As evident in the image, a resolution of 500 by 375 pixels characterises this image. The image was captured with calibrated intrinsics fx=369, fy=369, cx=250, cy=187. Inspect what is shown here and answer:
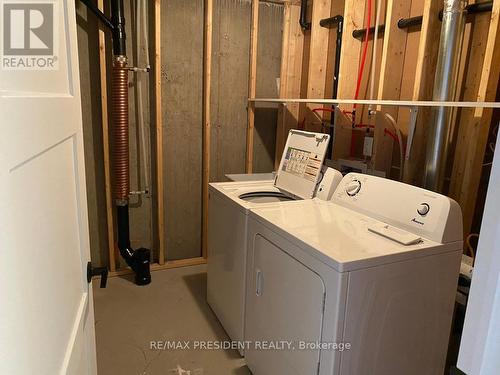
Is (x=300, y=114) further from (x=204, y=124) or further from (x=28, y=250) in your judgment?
(x=28, y=250)

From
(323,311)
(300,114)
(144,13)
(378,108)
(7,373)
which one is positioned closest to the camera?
(7,373)

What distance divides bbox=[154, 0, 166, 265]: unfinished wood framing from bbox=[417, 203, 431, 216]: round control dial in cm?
200

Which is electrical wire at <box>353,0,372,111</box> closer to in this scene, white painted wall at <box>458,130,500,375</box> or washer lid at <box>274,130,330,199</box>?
washer lid at <box>274,130,330,199</box>

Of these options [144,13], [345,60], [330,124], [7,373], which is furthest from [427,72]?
[7,373]

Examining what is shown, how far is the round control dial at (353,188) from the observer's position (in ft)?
6.27

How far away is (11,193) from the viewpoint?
0.50m

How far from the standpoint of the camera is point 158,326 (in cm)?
239

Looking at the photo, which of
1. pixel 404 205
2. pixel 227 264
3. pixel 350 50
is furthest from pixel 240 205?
pixel 350 50

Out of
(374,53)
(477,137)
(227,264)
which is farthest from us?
(374,53)

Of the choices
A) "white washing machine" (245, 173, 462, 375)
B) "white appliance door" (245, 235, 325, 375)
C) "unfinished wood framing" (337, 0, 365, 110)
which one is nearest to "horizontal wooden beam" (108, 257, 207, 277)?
"white appliance door" (245, 235, 325, 375)

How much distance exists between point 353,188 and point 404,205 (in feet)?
1.07

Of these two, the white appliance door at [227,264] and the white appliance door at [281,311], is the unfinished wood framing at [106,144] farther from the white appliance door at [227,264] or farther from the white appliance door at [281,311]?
the white appliance door at [281,311]

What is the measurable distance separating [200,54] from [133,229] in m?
1.56

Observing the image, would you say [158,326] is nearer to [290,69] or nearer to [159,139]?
[159,139]
